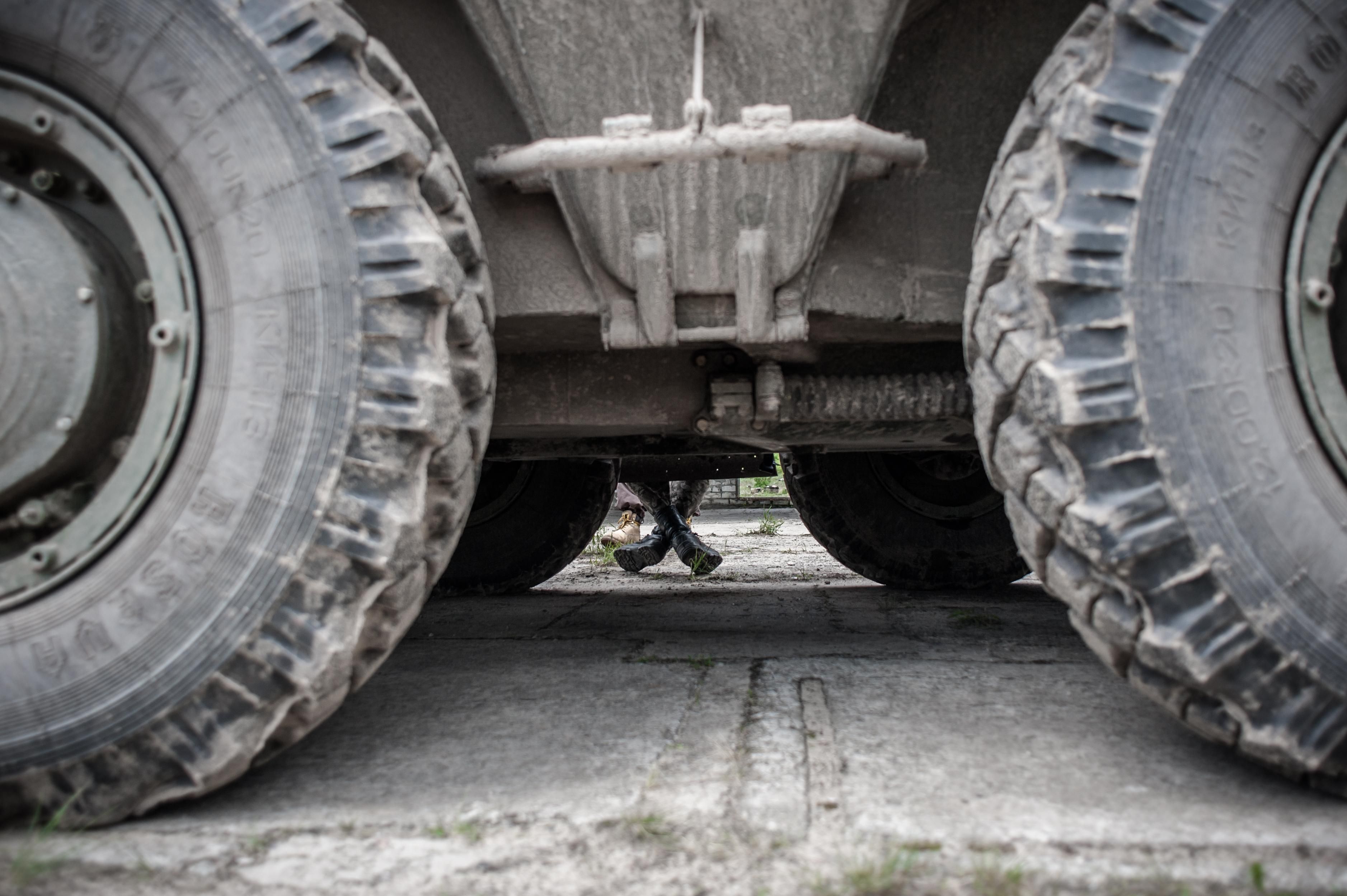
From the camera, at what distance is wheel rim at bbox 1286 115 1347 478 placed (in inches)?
39.4

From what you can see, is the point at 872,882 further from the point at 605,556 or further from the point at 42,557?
the point at 605,556

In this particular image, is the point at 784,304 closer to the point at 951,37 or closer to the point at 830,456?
the point at 951,37

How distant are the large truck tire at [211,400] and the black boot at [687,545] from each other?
2896mm

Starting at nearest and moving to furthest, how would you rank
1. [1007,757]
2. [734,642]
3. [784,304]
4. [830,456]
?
[1007,757], [784,304], [734,642], [830,456]

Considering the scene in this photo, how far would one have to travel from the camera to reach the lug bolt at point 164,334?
103 cm

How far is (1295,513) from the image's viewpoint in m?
0.97

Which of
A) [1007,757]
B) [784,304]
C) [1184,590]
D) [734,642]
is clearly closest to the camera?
[1184,590]

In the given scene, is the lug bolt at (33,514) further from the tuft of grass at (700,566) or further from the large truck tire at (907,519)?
the tuft of grass at (700,566)

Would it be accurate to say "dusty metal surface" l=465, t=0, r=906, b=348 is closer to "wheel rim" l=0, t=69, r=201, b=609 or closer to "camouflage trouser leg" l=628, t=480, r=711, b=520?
"wheel rim" l=0, t=69, r=201, b=609

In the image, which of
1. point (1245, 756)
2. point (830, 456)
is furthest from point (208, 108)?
point (830, 456)

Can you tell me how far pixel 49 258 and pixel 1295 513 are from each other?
1478 mm

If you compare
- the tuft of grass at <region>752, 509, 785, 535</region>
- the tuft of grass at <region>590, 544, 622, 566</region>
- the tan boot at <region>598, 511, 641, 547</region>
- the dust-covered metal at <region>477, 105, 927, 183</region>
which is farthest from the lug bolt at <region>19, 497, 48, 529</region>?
the tuft of grass at <region>752, 509, 785, 535</region>

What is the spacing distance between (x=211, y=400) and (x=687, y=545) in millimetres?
3145

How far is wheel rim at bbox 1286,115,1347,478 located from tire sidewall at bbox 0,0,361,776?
3.58ft
